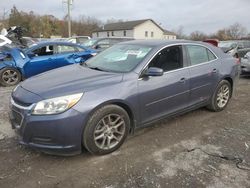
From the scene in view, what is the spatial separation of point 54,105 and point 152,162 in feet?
4.77

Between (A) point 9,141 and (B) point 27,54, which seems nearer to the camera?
(A) point 9,141

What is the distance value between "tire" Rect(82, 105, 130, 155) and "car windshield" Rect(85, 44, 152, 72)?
75 cm

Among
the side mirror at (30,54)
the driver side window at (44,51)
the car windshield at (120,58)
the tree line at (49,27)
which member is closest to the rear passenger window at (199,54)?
the car windshield at (120,58)

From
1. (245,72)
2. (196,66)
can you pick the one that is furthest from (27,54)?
(245,72)

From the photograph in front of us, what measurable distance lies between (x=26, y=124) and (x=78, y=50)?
6.35 metres

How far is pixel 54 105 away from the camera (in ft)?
10.8

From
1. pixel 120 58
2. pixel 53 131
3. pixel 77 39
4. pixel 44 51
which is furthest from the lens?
pixel 77 39

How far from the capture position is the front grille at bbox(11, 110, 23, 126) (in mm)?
3433

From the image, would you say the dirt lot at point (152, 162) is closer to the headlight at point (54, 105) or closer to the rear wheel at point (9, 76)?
the headlight at point (54, 105)

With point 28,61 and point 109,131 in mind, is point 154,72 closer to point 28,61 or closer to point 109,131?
point 109,131

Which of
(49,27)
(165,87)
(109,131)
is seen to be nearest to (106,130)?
(109,131)

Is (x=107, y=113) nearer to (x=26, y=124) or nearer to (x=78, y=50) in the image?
(x=26, y=124)

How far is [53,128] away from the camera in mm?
3240

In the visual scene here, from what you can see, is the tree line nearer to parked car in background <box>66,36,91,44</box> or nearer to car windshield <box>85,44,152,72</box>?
parked car in background <box>66,36,91,44</box>
